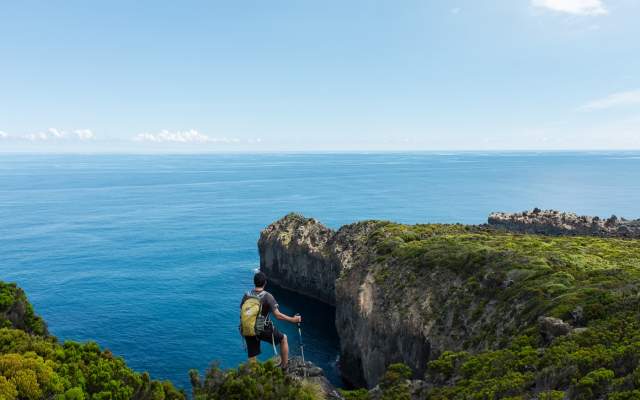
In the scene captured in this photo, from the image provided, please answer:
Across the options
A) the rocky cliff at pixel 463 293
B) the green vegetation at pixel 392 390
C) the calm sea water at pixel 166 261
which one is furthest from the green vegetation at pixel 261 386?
the calm sea water at pixel 166 261

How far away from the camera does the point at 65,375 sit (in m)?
21.6

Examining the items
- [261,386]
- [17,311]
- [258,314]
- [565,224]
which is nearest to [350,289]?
[17,311]

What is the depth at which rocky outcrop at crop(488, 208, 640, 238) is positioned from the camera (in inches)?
3174

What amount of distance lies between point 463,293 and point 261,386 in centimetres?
2821

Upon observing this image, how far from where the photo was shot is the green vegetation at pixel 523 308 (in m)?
17.9

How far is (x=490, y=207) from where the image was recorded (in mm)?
170875

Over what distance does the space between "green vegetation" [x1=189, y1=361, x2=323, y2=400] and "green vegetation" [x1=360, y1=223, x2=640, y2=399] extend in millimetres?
7710

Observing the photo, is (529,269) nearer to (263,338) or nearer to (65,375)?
(263,338)

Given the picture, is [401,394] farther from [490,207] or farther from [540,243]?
[490,207]

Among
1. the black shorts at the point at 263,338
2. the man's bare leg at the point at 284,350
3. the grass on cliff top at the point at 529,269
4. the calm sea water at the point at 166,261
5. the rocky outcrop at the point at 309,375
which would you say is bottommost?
the calm sea water at the point at 166,261

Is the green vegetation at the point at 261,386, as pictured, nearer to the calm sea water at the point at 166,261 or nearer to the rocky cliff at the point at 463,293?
the rocky cliff at the point at 463,293

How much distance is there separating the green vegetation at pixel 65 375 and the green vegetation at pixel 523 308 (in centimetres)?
1628

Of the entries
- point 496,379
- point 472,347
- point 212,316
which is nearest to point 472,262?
point 472,347

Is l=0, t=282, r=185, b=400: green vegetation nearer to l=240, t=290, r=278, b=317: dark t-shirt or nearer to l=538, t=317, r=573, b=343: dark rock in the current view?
l=240, t=290, r=278, b=317: dark t-shirt
